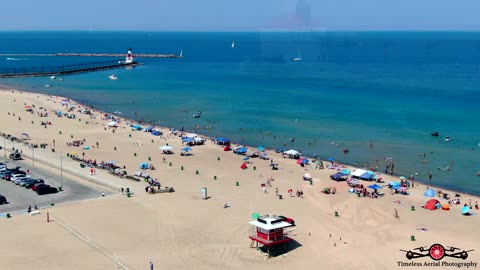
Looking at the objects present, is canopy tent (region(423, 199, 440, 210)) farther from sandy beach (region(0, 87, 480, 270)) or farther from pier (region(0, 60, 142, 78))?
pier (region(0, 60, 142, 78))

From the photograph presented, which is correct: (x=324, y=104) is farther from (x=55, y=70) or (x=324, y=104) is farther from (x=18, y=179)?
(x=55, y=70)

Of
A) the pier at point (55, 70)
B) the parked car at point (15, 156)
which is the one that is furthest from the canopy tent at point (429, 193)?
the pier at point (55, 70)

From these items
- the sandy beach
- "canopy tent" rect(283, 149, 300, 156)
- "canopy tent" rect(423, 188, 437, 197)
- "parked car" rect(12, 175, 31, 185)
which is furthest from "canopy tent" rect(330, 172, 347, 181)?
"parked car" rect(12, 175, 31, 185)

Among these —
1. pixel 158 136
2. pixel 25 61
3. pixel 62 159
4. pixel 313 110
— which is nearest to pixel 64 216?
pixel 62 159

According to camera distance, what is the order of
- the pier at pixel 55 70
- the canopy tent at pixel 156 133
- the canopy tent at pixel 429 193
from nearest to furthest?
the canopy tent at pixel 429 193 → the canopy tent at pixel 156 133 → the pier at pixel 55 70

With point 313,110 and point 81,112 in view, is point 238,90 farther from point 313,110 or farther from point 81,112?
point 81,112

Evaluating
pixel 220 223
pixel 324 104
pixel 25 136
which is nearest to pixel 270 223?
pixel 220 223

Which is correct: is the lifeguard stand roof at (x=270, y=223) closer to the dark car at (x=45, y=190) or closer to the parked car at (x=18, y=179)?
the dark car at (x=45, y=190)
